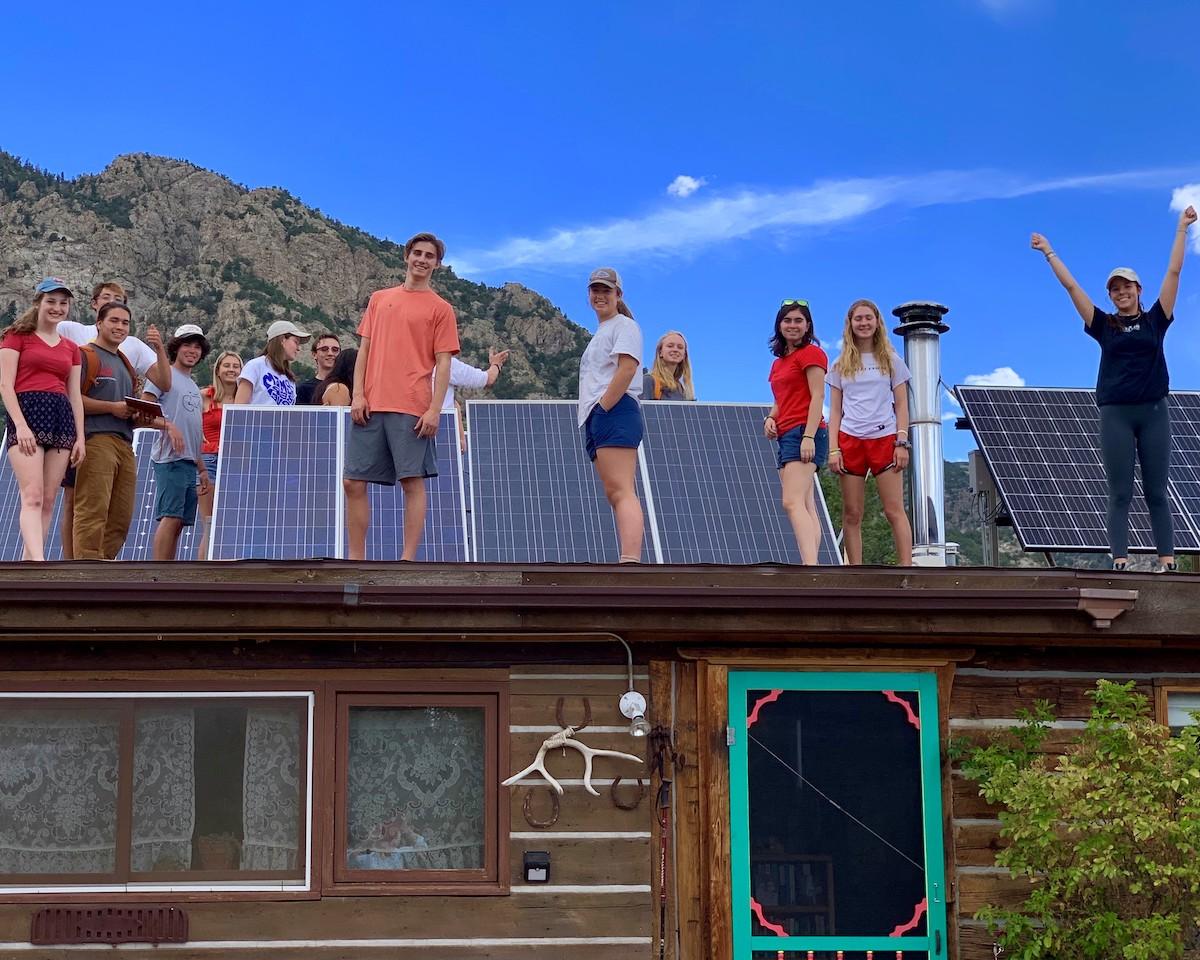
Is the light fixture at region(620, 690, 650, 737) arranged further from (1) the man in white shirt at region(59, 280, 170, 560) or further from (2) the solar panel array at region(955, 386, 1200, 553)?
(2) the solar panel array at region(955, 386, 1200, 553)

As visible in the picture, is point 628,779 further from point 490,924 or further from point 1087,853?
point 1087,853

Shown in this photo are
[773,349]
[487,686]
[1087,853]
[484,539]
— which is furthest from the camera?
[484,539]

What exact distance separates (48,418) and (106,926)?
9.05 feet

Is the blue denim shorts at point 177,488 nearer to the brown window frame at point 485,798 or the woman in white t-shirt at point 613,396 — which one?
the brown window frame at point 485,798

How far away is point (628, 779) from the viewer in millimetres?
8000

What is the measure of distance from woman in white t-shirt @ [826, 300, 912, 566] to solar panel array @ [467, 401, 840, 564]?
2.25 meters

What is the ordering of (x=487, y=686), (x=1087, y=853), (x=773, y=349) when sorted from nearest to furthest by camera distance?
(x=1087, y=853), (x=487, y=686), (x=773, y=349)

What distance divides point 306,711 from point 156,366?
290cm

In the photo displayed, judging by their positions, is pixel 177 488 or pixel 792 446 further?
pixel 177 488

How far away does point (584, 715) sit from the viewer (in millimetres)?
8031

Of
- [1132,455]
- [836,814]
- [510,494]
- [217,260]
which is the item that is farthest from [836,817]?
[217,260]

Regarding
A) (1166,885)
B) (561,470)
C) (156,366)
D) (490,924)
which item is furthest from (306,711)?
(561,470)

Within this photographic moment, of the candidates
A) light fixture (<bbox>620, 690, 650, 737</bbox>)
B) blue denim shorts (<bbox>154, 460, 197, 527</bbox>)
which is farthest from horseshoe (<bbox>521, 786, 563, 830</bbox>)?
blue denim shorts (<bbox>154, 460, 197, 527</bbox>)

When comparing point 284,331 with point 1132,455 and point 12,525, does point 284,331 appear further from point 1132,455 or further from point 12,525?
point 1132,455
